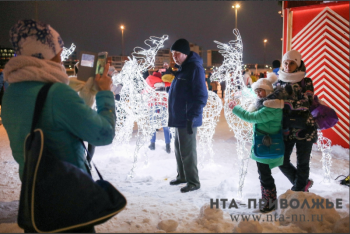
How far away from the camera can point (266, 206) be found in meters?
2.86

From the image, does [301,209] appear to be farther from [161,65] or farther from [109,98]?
[161,65]

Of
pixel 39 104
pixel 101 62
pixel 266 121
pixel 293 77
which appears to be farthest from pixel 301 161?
pixel 39 104

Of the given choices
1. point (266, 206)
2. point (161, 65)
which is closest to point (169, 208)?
point (266, 206)

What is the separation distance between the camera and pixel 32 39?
142cm

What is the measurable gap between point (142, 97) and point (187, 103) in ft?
3.72

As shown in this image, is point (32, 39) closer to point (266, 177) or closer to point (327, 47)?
point (266, 177)

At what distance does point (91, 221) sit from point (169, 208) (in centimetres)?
177

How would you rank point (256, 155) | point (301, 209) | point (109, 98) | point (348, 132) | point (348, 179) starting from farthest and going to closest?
point (348, 132) → point (348, 179) → point (256, 155) → point (301, 209) → point (109, 98)

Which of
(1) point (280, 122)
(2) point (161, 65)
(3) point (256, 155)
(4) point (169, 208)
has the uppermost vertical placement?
(2) point (161, 65)

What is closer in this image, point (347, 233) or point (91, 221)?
point (91, 221)

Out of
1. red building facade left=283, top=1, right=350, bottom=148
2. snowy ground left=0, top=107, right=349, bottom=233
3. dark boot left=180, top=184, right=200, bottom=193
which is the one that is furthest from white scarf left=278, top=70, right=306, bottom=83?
red building facade left=283, top=1, right=350, bottom=148

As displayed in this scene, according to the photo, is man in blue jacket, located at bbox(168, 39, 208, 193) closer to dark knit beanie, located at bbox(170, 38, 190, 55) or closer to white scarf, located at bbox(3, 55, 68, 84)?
dark knit beanie, located at bbox(170, 38, 190, 55)

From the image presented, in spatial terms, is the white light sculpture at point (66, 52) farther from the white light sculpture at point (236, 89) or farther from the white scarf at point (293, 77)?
the white scarf at point (293, 77)

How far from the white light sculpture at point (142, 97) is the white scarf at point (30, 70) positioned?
9.64 ft
